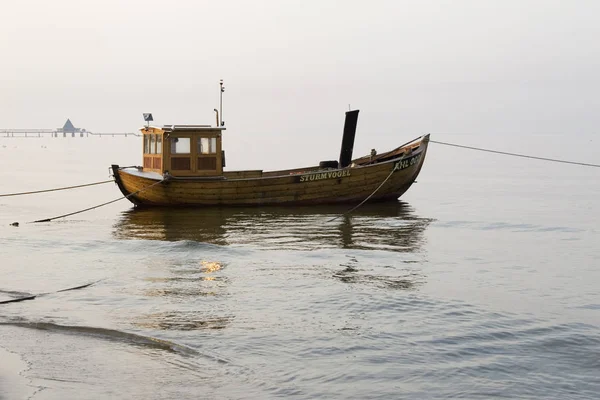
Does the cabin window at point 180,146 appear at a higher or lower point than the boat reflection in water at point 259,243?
higher

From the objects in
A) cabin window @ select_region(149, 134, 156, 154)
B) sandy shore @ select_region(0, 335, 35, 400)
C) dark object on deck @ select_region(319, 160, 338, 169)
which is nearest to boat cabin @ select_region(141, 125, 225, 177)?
cabin window @ select_region(149, 134, 156, 154)

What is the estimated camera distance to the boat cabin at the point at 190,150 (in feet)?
78.7

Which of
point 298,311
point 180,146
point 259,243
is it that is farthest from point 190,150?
point 298,311

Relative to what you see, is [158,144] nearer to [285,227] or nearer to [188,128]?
[188,128]

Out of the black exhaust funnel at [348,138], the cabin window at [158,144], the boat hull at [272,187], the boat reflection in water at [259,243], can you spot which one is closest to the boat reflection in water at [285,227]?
the boat reflection in water at [259,243]

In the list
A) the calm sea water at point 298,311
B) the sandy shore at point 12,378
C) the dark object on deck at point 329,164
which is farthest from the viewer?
the dark object on deck at point 329,164

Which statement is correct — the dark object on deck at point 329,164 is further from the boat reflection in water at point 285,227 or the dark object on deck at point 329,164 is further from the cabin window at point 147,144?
the cabin window at point 147,144

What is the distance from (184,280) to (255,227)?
8.01 m

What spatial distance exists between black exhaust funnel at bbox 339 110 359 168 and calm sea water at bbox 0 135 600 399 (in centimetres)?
518

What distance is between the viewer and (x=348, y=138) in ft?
87.4

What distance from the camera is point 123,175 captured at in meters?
25.3

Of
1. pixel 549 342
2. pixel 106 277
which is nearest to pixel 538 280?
pixel 549 342

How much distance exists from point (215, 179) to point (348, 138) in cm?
539

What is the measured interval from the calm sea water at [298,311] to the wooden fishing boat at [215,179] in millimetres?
2432
